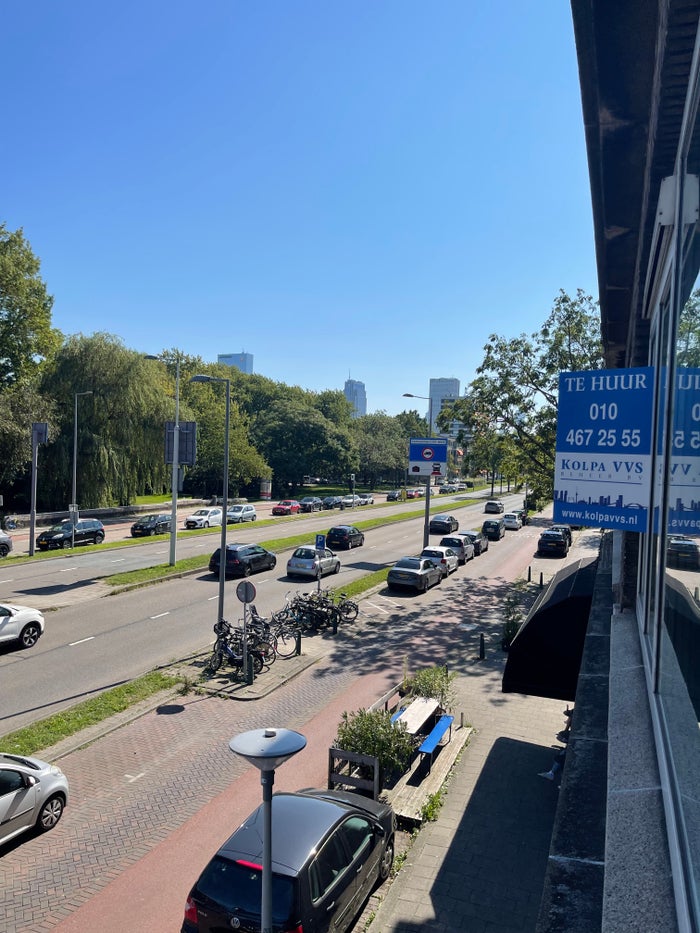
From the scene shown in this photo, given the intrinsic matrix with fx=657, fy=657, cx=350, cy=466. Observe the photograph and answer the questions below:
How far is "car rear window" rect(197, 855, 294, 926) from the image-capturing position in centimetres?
627

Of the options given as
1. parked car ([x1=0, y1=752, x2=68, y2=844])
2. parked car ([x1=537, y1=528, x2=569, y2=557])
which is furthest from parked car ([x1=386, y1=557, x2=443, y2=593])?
parked car ([x1=0, y1=752, x2=68, y2=844])

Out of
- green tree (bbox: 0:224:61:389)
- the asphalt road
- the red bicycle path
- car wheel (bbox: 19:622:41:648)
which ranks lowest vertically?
the red bicycle path

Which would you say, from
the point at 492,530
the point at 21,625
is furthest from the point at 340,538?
the point at 21,625

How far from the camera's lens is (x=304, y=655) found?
17.9 m

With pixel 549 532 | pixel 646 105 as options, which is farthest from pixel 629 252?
pixel 549 532

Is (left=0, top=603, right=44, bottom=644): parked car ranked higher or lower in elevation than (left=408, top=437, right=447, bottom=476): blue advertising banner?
lower

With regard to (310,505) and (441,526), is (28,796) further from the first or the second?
(310,505)

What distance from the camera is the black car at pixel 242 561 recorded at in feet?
90.9

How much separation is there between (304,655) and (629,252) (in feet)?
44.4

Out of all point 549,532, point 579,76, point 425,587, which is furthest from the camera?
point 549,532

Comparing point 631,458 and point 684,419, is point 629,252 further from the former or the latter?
point 684,419

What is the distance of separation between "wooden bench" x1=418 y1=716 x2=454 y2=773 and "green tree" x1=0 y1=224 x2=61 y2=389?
1519 inches

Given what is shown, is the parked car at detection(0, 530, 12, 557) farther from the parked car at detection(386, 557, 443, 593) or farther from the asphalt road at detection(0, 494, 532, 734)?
the parked car at detection(386, 557, 443, 593)

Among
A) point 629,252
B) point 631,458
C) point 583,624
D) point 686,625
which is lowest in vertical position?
point 583,624
